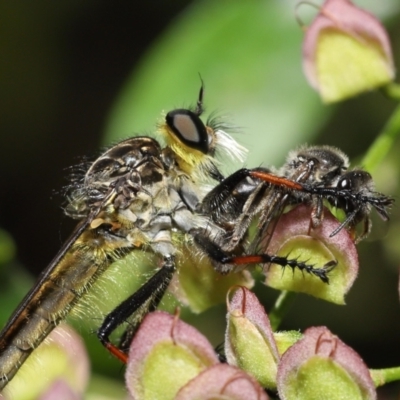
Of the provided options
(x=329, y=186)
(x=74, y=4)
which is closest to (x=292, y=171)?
(x=329, y=186)

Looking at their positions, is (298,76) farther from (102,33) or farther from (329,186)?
(102,33)

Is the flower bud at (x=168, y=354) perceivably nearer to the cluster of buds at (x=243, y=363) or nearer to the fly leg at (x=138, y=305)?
the cluster of buds at (x=243, y=363)

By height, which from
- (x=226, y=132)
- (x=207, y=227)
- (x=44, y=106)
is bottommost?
(x=44, y=106)

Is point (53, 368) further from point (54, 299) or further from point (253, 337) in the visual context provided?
point (253, 337)

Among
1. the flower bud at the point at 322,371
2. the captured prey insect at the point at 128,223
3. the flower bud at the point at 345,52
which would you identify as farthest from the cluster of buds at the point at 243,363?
the flower bud at the point at 345,52

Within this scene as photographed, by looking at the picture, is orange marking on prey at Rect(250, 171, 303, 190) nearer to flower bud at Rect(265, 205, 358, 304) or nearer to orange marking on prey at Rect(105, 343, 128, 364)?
flower bud at Rect(265, 205, 358, 304)

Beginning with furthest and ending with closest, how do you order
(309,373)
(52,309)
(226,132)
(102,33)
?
1. (102,33)
2. (226,132)
3. (52,309)
4. (309,373)
